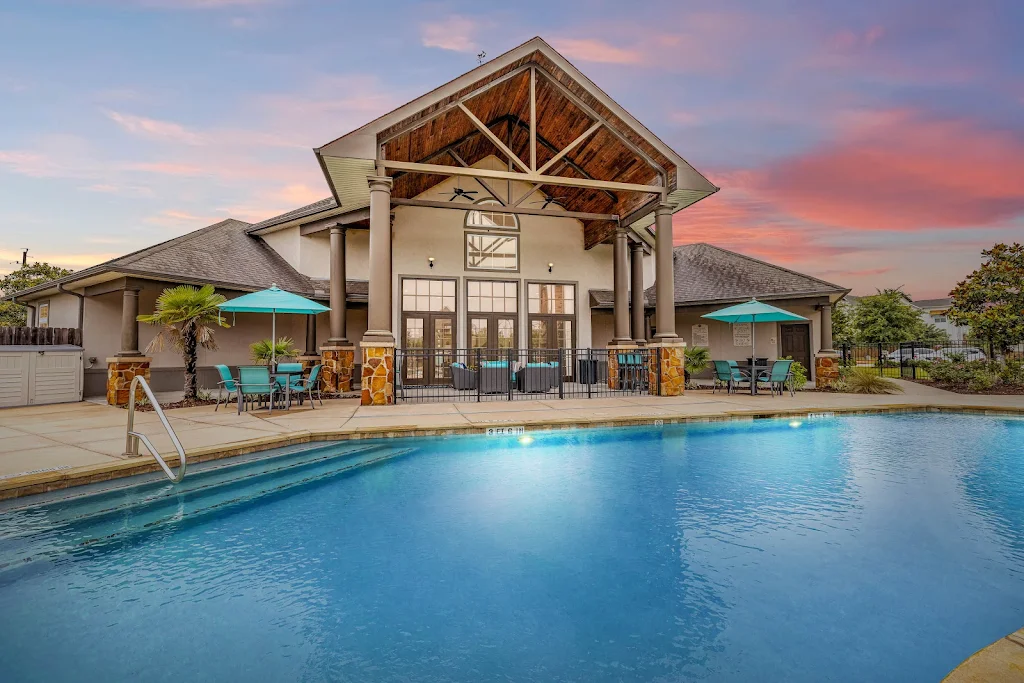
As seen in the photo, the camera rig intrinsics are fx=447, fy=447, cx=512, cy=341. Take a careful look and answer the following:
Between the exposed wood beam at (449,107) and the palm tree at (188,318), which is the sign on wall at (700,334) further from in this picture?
the palm tree at (188,318)

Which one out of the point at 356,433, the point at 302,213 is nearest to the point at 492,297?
the point at 302,213

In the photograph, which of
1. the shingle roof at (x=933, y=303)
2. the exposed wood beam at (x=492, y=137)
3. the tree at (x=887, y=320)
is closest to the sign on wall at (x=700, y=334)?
the exposed wood beam at (x=492, y=137)

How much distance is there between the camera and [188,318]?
355 inches

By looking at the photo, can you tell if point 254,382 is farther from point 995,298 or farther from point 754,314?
point 995,298

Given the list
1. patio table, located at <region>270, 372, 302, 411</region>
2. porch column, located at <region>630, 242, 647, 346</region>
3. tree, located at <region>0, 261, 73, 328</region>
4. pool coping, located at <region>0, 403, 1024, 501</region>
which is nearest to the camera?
pool coping, located at <region>0, 403, 1024, 501</region>

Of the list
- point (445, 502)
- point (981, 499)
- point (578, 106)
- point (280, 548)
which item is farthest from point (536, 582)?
point (578, 106)

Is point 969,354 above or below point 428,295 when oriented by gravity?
below

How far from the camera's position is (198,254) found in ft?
38.3

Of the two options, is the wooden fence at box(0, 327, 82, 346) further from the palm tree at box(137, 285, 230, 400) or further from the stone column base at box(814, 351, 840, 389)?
the stone column base at box(814, 351, 840, 389)

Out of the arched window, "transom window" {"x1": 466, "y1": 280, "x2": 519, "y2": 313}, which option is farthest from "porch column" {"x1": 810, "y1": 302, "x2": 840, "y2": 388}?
the arched window

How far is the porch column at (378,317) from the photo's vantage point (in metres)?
8.94

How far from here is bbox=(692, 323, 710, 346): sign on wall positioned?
1669cm

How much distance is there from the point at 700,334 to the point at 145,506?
1658cm

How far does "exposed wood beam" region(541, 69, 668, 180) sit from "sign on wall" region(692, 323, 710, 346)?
25.0 feet
